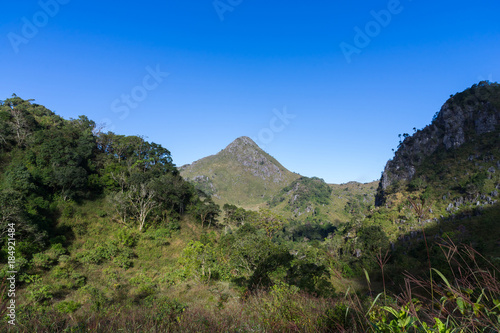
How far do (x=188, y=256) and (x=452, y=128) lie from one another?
89.1 m

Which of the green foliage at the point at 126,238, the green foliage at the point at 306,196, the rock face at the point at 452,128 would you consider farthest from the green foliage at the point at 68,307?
the green foliage at the point at 306,196

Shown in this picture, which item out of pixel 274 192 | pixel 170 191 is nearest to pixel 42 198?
pixel 170 191

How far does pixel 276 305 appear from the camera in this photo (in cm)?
473

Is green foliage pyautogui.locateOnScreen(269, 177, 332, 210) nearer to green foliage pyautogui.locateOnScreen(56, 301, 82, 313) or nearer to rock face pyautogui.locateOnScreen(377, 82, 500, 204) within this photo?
rock face pyautogui.locateOnScreen(377, 82, 500, 204)

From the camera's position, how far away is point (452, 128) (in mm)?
73188

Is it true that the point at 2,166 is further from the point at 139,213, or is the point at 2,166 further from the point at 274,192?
the point at 274,192

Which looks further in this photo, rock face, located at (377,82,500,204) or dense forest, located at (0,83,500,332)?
rock face, located at (377,82,500,204)

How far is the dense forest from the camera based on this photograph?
8.63 ft

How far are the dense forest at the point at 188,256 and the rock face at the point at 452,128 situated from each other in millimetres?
16690

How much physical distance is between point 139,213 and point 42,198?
1012cm

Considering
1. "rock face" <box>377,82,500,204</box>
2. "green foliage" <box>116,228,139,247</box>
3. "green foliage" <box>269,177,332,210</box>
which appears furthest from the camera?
"green foliage" <box>269,177,332,210</box>

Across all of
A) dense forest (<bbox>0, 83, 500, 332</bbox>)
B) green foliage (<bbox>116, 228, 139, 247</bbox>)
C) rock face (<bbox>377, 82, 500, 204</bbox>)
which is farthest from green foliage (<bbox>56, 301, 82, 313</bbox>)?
rock face (<bbox>377, 82, 500, 204</bbox>)

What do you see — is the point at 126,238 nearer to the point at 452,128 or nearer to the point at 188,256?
the point at 188,256

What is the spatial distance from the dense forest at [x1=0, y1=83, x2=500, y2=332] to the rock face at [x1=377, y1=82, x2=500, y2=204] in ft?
54.8
